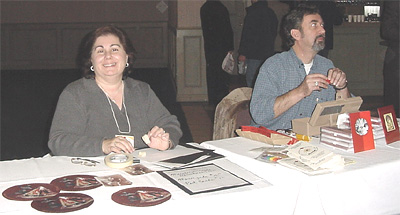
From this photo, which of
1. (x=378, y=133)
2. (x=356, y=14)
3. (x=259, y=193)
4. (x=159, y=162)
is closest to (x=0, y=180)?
(x=159, y=162)

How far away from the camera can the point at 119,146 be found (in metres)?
2.38

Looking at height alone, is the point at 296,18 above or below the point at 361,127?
above

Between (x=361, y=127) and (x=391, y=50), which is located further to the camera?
(x=391, y=50)

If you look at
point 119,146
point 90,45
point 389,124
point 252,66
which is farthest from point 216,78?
point 119,146

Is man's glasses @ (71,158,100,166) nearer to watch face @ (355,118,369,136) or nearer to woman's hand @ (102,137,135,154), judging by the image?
woman's hand @ (102,137,135,154)

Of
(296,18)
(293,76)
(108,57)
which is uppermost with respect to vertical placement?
(296,18)

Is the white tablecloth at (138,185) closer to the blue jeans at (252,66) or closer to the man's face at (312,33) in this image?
the man's face at (312,33)

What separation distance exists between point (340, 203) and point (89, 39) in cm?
144

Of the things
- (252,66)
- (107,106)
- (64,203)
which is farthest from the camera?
(252,66)

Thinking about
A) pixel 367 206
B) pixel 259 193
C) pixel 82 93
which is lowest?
pixel 367 206

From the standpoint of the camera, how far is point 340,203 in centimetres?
211

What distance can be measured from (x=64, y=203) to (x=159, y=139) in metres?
0.76

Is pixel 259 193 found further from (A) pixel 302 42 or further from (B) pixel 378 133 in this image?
(A) pixel 302 42

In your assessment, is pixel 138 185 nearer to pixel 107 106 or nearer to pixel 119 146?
pixel 119 146
